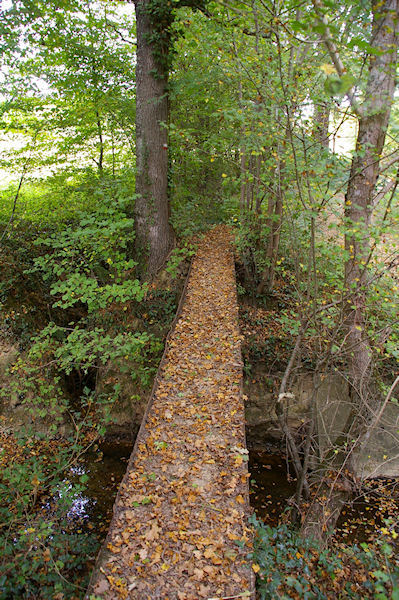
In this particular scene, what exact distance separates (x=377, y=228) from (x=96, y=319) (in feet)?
20.7

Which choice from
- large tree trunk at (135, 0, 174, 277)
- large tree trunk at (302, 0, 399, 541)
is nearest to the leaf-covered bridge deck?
large tree trunk at (302, 0, 399, 541)

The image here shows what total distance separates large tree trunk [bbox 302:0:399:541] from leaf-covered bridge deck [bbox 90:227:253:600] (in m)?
1.74

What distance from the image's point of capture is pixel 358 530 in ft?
18.4

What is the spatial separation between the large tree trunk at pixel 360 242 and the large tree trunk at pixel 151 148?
157 inches

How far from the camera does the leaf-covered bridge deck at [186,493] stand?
8.80 ft

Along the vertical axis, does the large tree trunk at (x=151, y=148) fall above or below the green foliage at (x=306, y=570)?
above

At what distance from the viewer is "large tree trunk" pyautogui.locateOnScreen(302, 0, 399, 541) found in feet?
13.2

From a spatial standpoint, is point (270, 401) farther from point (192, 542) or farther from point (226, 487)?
point (192, 542)

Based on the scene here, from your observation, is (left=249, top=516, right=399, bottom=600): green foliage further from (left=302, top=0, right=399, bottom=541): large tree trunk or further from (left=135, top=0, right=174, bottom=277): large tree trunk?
(left=135, top=0, right=174, bottom=277): large tree trunk

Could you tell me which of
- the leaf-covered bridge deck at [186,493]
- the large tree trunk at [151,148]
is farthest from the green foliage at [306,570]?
the large tree trunk at [151,148]

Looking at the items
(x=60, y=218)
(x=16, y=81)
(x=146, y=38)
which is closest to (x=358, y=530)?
(x=60, y=218)

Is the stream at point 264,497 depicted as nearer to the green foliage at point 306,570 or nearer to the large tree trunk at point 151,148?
the green foliage at point 306,570

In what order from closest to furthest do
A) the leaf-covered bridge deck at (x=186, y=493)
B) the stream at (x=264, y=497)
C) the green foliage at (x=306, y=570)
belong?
the leaf-covered bridge deck at (x=186, y=493), the green foliage at (x=306, y=570), the stream at (x=264, y=497)

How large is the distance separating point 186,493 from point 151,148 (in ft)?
22.7
